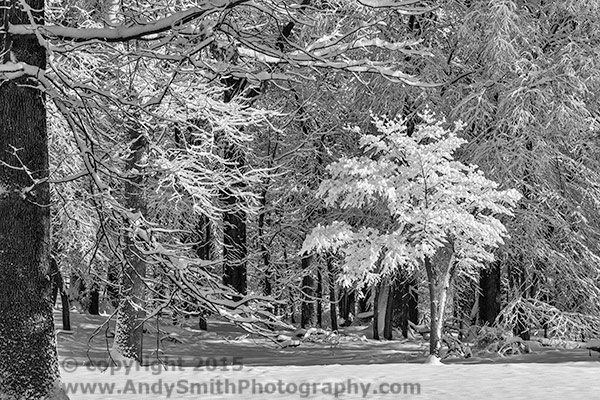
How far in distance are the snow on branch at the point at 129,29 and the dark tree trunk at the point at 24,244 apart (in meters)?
0.29

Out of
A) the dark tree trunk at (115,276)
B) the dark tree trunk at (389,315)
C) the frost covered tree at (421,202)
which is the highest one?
the frost covered tree at (421,202)

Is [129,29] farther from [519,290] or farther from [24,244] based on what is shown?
[519,290]

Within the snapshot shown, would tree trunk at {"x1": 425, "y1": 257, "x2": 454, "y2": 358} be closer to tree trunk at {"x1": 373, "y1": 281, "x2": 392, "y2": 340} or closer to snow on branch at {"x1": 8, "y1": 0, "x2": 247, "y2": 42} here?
tree trunk at {"x1": 373, "y1": 281, "x2": 392, "y2": 340}

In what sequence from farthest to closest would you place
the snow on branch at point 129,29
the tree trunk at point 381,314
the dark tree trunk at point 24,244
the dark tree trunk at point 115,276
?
the tree trunk at point 381,314
the dark tree trunk at point 115,276
the dark tree trunk at point 24,244
the snow on branch at point 129,29

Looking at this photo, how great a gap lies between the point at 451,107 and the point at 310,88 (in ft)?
16.0

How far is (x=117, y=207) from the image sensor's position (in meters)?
6.37

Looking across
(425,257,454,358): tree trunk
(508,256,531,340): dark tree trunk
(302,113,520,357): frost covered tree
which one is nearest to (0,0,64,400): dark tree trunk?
(302,113,520,357): frost covered tree

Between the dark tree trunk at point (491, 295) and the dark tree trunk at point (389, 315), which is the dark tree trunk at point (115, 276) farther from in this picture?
the dark tree trunk at point (491, 295)

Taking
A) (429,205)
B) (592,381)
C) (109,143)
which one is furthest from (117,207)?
(429,205)

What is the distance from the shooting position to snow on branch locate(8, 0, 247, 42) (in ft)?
17.3

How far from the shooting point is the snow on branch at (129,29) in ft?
17.3

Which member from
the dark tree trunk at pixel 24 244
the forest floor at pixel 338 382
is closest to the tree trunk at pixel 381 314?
the forest floor at pixel 338 382

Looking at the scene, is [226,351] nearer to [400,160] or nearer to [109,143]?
[400,160]

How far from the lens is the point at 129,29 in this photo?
18.6ft
